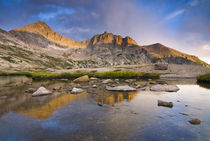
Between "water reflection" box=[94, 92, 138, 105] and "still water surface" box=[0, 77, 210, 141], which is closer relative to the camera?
"still water surface" box=[0, 77, 210, 141]

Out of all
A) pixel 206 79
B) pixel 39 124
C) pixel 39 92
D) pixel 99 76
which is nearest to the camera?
pixel 39 124

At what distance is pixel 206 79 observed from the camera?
112ft

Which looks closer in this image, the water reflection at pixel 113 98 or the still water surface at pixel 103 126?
the still water surface at pixel 103 126

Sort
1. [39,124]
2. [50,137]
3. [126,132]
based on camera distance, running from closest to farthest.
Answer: [50,137], [126,132], [39,124]

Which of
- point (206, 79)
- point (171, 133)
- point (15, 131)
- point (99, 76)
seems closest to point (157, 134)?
point (171, 133)

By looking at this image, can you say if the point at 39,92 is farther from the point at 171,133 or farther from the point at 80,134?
the point at 171,133

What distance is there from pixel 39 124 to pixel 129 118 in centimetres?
603

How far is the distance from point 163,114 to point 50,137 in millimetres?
7917

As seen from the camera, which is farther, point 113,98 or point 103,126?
point 113,98

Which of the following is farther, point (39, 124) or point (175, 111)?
point (175, 111)

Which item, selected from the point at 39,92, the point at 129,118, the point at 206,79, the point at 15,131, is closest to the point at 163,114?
the point at 129,118

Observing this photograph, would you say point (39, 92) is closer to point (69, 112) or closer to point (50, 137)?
point (69, 112)

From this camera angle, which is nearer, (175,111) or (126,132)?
(126,132)

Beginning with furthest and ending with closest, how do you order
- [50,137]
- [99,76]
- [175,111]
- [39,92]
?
1. [99,76]
2. [39,92]
3. [175,111]
4. [50,137]
